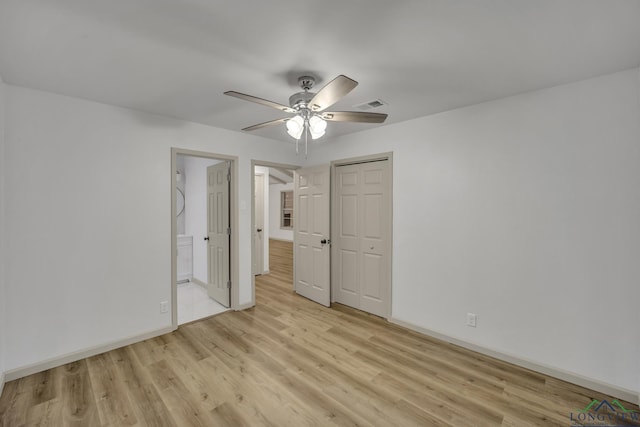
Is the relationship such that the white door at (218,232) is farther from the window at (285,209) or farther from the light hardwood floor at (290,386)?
the window at (285,209)

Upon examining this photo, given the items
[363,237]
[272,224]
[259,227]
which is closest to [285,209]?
[272,224]

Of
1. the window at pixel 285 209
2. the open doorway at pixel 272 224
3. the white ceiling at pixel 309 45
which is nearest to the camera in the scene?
the white ceiling at pixel 309 45

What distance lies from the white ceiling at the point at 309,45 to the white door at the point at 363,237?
1320mm

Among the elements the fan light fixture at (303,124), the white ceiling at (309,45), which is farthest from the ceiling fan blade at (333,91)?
the white ceiling at (309,45)

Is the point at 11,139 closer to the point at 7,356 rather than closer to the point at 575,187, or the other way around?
the point at 7,356

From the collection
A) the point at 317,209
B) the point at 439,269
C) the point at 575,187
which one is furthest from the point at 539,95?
the point at 317,209

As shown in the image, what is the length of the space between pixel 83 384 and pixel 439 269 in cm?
347

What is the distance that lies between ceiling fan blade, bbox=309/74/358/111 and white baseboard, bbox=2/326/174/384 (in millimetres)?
2991

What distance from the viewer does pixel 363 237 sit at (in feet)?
12.2

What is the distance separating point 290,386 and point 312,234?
2.23m

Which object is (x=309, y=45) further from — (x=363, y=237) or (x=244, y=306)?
(x=244, y=306)

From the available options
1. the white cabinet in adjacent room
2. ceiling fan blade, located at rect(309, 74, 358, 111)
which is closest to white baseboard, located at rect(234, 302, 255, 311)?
the white cabinet in adjacent room

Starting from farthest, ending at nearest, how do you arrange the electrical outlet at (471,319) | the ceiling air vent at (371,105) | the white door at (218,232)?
the white door at (218,232) → the electrical outlet at (471,319) → the ceiling air vent at (371,105)

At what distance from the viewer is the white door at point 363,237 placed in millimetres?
3479
